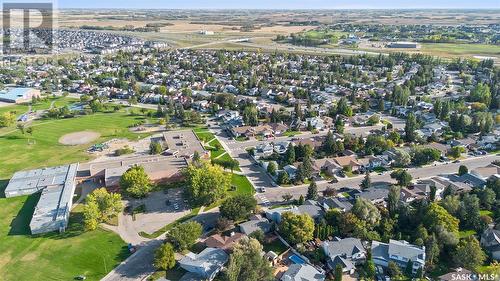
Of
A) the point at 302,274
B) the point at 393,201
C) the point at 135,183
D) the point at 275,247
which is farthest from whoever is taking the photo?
the point at 135,183

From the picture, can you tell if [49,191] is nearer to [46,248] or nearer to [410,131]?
[46,248]

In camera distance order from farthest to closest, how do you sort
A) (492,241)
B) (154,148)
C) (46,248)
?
(154,148) < (46,248) < (492,241)

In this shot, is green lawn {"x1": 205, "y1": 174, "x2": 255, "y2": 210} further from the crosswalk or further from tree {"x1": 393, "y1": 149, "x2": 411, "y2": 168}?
tree {"x1": 393, "y1": 149, "x2": 411, "y2": 168}

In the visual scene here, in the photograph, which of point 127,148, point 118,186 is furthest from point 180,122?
point 118,186

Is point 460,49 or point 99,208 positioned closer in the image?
point 99,208

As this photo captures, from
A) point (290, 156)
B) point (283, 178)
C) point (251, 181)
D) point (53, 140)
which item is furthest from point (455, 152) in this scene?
point (53, 140)

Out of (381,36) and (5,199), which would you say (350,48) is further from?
(5,199)

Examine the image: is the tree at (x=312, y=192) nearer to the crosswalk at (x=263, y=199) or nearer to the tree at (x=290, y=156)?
the crosswalk at (x=263, y=199)
